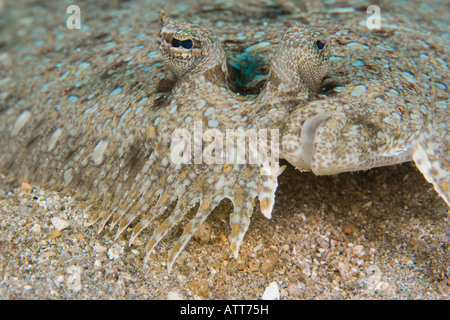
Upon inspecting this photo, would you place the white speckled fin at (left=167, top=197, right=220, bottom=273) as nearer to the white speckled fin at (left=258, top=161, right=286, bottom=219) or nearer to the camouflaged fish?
the camouflaged fish

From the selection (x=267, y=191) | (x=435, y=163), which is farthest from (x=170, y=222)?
(x=435, y=163)

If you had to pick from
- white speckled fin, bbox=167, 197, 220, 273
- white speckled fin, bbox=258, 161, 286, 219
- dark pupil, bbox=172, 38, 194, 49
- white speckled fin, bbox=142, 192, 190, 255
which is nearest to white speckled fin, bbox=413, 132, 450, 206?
white speckled fin, bbox=258, 161, 286, 219

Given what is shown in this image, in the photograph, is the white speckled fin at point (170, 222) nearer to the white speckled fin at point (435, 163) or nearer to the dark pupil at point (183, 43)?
the dark pupil at point (183, 43)

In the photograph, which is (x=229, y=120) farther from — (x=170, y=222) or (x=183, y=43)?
(x=170, y=222)

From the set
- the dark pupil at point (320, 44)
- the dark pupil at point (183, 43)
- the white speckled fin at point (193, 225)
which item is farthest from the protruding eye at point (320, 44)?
the white speckled fin at point (193, 225)

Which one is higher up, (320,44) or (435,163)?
(320,44)

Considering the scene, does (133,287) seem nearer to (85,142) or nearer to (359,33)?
(85,142)

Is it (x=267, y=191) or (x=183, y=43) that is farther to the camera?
(x=183, y=43)

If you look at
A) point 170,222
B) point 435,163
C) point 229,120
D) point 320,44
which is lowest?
point 170,222
